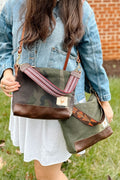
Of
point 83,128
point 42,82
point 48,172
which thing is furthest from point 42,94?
point 48,172

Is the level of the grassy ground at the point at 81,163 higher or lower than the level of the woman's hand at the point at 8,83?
lower

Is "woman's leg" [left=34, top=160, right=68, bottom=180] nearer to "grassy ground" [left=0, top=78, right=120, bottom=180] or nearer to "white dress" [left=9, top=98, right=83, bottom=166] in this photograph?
"white dress" [left=9, top=98, right=83, bottom=166]

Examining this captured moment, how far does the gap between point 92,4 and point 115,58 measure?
157cm

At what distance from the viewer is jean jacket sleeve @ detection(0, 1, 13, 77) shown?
1.58 meters

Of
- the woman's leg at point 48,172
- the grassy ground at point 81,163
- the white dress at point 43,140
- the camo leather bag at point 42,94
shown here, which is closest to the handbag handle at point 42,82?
the camo leather bag at point 42,94

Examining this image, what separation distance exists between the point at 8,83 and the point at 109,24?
17.4 ft

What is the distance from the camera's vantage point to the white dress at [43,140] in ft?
5.06

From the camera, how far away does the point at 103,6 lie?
602cm

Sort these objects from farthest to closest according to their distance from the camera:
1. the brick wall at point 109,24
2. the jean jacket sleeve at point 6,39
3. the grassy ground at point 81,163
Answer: the brick wall at point 109,24, the grassy ground at point 81,163, the jean jacket sleeve at point 6,39

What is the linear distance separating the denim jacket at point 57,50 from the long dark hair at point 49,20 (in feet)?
0.13

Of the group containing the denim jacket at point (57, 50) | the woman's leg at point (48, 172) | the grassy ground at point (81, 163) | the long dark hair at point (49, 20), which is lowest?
the grassy ground at point (81, 163)

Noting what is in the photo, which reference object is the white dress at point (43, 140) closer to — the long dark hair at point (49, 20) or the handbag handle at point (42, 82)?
the handbag handle at point (42, 82)

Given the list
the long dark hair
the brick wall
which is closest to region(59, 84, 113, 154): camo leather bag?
the long dark hair

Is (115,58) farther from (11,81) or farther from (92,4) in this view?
(11,81)
